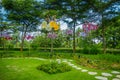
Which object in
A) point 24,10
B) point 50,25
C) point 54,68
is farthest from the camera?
point 24,10

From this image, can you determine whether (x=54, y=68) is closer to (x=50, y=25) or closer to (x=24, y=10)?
(x=50, y=25)

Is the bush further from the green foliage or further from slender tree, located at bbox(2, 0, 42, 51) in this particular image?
slender tree, located at bbox(2, 0, 42, 51)

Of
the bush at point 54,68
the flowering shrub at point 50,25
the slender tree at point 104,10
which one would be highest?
the slender tree at point 104,10

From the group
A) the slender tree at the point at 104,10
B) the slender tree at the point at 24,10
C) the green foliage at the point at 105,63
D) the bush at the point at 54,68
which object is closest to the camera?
the bush at the point at 54,68

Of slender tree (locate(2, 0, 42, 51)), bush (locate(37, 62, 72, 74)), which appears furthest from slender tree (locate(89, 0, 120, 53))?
bush (locate(37, 62, 72, 74))

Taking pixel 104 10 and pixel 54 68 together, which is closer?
pixel 54 68

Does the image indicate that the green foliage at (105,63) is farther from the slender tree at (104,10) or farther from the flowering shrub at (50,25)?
the slender tree at (104,10)

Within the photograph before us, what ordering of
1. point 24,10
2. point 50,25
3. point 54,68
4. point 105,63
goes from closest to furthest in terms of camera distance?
point 54,68, point 50,25, point 105,63, point 24,10

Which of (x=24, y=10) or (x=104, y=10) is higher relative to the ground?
(x=24, y=10)

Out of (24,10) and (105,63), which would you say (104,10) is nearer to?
(24,10)

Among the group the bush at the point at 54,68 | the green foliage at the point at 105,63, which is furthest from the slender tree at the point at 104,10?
the bush at the point at 54,68

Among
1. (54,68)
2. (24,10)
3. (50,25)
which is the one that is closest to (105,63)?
(54,68)

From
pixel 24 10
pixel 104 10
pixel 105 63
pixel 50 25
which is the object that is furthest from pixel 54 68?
pixel 24 10

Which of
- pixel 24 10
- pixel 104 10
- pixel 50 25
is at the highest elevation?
pixel 24 10
